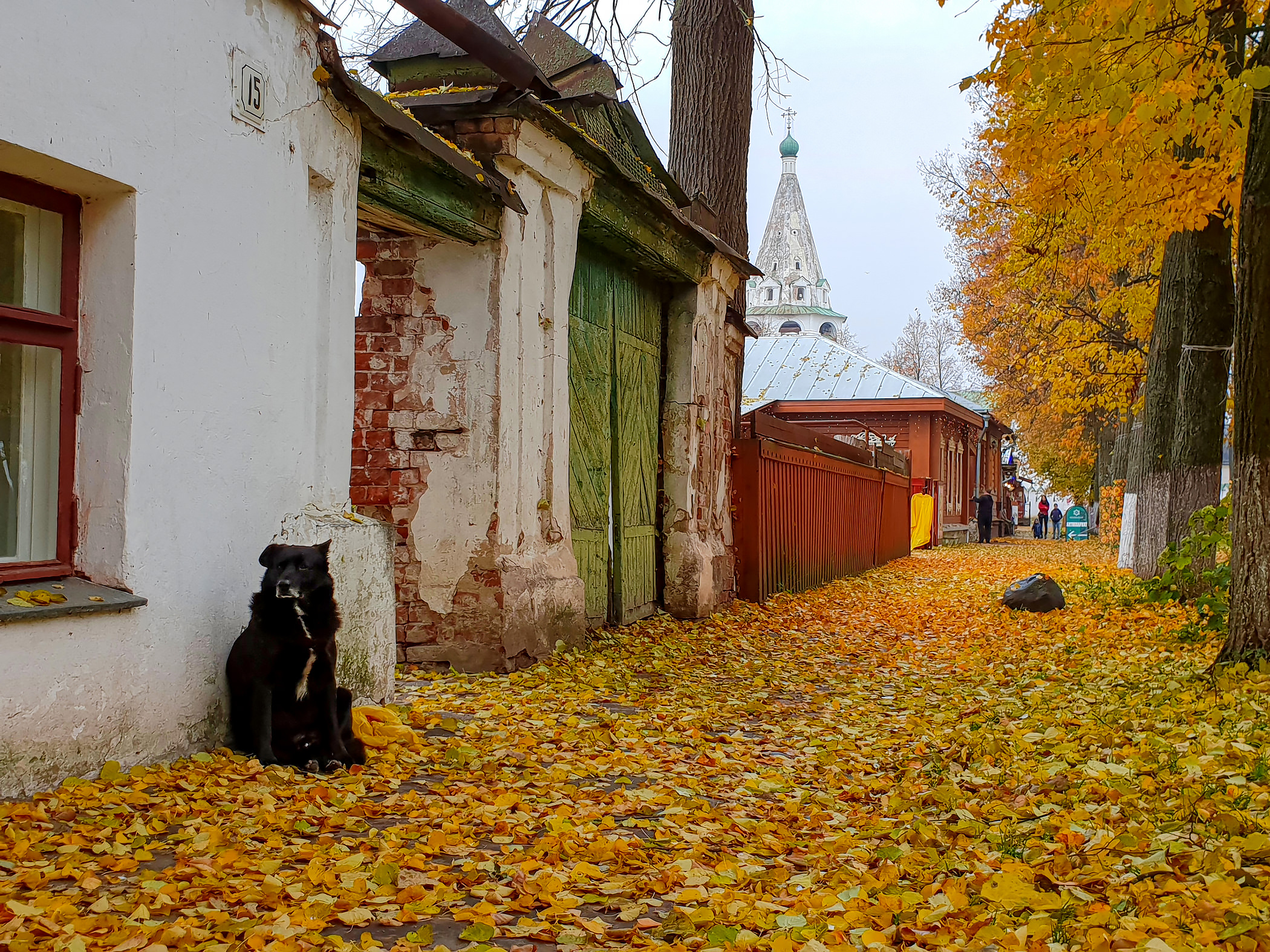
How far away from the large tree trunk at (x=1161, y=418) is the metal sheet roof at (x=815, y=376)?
14349 millimetres

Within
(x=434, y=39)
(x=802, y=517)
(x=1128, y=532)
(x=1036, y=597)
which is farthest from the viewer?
(x=802, y=517)

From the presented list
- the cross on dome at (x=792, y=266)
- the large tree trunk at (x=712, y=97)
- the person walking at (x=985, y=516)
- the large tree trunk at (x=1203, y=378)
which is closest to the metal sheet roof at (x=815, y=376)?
the person walking at (x=985, y=516)

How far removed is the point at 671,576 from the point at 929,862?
23.2 ft

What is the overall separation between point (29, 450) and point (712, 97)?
9.65m

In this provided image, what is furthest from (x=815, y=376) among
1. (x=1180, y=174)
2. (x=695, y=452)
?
(x=1180, y=174)

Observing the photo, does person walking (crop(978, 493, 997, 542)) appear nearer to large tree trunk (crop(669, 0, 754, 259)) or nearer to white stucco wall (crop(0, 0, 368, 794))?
large tree trunk (crop(669, 0, 754, 259))

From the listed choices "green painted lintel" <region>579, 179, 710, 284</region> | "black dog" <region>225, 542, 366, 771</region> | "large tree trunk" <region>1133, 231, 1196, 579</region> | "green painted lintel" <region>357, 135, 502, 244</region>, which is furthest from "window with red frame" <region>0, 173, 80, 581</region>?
"large tree trunk" <region>1133, 231, 1196, 579</region>

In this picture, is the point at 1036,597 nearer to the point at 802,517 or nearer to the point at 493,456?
the point at 802,517

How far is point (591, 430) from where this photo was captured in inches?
345

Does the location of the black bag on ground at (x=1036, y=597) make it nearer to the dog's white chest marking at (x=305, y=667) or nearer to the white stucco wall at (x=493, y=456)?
the white stucco wall at (x=493, y=456)

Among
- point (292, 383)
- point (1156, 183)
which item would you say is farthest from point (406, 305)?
point (1156, 183)

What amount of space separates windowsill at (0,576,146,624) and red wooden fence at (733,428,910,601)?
28.7 ft

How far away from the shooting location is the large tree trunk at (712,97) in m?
12.1

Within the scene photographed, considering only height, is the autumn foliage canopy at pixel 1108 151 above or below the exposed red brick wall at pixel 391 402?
above
